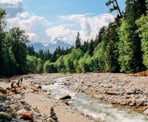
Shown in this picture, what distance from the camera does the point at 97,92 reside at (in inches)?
1574

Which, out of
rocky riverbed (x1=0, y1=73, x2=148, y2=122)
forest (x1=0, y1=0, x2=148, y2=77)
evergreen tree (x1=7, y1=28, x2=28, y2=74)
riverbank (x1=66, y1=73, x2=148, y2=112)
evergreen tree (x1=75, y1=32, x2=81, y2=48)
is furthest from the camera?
evergreen tree (x1=75, y1=32, x2=81, y2=48)

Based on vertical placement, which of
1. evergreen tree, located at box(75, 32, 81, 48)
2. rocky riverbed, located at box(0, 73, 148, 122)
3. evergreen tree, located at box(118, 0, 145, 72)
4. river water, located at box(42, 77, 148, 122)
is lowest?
river water, located at box(42, 77, 148, 122)

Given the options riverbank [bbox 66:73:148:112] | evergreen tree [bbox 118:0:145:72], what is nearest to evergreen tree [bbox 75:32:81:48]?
evergreen tree [bbox 118:0:145:72]

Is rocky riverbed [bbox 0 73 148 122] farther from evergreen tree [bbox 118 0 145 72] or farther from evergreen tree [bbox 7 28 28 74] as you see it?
evergreen tree [bbox 7 28 28 74]

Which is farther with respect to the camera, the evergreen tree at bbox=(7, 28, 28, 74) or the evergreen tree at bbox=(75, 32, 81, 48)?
the evergreen tree at bbox=(75, 32, 81, 48)

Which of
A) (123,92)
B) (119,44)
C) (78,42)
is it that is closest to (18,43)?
(119,44)

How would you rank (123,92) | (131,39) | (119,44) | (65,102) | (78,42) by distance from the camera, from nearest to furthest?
(65,102)
(123,92)
(131,39)
(119,44)
(78,42)

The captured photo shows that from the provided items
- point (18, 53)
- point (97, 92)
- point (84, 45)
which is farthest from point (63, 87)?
point (84, 45)

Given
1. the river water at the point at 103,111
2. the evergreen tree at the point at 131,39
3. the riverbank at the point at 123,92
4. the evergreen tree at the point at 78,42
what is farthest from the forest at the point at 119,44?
the evergreen tree at the point at 78,42

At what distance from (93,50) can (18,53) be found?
60912 mm

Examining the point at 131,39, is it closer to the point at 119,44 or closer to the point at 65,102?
the point at 119,44

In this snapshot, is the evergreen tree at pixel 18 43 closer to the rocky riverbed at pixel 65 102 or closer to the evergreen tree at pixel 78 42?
the rocky riverbed at pixel 65 102

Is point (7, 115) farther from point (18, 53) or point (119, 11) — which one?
point (18, 53)

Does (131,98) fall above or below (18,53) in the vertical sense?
below
